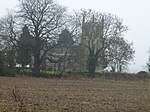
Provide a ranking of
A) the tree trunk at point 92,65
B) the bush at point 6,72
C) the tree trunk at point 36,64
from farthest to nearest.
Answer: the tree trunk at point 92,65
the tree trunk at point 36,64
the bush at point 6,72

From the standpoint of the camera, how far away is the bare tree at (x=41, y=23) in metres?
59.9

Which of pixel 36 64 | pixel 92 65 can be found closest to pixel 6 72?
pixel 36 64

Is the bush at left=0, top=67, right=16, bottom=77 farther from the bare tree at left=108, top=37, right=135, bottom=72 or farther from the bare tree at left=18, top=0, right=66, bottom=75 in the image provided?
the bare tree at left=108, top=37, right=135, bottom=72

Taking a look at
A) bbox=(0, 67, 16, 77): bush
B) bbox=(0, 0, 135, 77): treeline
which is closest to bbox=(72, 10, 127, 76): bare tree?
bbox=(0, 0, 135, 77): treeline

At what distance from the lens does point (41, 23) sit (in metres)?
60.8

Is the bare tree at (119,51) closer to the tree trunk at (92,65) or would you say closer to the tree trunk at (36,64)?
the tree trunk at (92,65)

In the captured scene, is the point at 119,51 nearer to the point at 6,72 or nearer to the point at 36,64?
the point at 36,64

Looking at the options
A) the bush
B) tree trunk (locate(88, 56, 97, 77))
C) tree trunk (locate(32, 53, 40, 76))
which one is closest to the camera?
the bush

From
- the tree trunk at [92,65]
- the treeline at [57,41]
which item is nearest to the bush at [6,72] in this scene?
the treeline at [57,41]

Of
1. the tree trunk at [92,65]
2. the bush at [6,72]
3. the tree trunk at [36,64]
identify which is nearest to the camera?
A: the bush at [6,72]

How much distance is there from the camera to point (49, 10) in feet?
201

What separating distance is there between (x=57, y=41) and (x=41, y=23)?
4.33 meters

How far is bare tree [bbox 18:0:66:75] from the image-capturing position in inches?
2357

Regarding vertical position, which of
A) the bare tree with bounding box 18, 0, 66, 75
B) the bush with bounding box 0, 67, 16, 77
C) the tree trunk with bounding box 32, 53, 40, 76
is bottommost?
the bush with bounding box 0, 67, 16, 77
